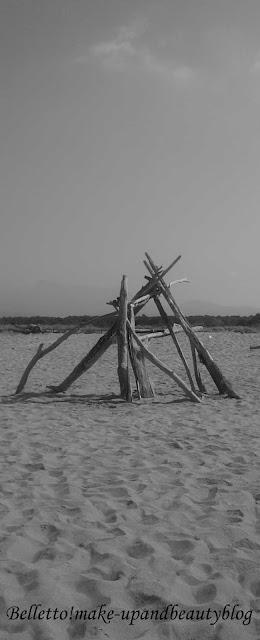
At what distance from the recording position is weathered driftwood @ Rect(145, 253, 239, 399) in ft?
31.6

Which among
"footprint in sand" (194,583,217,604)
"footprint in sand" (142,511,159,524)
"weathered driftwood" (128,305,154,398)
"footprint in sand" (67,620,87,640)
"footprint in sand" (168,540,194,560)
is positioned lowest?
"footprint in sand" (67,620,87,640)

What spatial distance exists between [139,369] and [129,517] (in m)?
5.40

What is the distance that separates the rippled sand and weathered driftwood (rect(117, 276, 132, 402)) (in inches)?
33.4

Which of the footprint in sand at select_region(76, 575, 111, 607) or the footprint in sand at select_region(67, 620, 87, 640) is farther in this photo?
the footprint in sand at select_region(76, 575, 111, 607)

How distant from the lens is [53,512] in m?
4.02

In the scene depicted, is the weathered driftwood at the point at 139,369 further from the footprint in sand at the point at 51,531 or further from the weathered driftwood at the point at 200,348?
the footprint in sand at the point at 51,531

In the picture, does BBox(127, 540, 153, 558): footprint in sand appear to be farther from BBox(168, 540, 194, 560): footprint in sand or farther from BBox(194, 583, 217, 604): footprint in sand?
BBox(194, 583, 217, 604): footprint in sand

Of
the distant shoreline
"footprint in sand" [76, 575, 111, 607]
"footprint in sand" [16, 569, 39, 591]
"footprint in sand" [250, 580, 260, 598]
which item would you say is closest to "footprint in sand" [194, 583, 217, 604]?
"footprint in sand" [250, 580, 260, 598]

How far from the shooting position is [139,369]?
30.6ft

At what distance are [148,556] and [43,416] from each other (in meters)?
4.71

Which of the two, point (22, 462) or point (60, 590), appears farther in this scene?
point (22, 462)

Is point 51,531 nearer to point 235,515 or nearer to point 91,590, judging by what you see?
point 91,590

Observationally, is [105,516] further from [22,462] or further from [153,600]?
[22,462]

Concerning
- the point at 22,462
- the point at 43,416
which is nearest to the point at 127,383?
the point at 43,416
